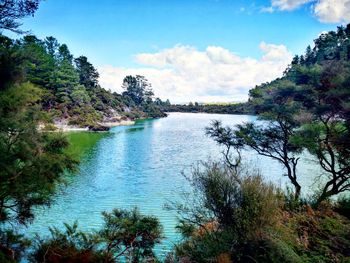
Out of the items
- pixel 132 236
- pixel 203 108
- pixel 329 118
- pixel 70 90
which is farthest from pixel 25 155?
pixel 203 108

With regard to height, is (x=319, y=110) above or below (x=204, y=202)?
above

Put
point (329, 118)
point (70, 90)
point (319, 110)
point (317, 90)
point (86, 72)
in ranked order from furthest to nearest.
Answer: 1. point (86, 72)
2. point (70, 90)
3. point (317, 90)
4. point (329, 118)
5. point (319, 110)

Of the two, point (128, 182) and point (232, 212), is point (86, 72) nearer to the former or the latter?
point (128, 182)

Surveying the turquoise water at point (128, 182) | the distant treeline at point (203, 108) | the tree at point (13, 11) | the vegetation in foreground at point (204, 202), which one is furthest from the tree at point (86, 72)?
the tree at point (13, 11)

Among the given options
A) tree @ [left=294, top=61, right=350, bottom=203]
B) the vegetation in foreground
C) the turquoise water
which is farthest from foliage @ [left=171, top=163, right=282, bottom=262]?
tree @ [left=294, top=61, right=350, bottom=203]

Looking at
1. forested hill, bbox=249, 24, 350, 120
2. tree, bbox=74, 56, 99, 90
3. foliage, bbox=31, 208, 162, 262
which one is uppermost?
tree, bbox=74, 56, 99, 90

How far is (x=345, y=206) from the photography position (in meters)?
11.0

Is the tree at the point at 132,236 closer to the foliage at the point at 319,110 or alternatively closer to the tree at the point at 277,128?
the tree at the point at 277,128

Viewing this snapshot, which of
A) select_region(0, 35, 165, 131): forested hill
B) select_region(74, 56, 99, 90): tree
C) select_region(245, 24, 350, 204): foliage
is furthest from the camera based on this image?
select_region(74, 56, 99, 90): tree

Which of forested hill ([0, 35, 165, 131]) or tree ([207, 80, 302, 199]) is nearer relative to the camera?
tree ([207, 80, 302, 199])

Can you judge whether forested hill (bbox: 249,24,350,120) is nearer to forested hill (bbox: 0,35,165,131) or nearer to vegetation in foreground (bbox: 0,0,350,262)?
vegetation in foreground (bbox: 0,0,350,262)

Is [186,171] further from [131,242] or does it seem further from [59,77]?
[59,77]

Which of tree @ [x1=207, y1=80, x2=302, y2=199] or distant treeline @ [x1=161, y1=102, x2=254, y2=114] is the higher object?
distant treeline @ [x1=161, y1=102, x2=254, y2=114]

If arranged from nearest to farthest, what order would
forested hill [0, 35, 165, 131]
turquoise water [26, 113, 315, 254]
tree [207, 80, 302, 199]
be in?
1. tree [207, 80, 302, 199]
2. turquoise water [26, 113, 315, 254]
3. forested hill [0, 35, 165, 131]
